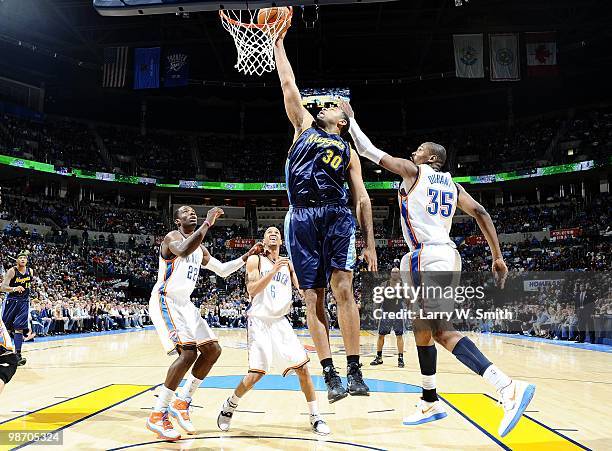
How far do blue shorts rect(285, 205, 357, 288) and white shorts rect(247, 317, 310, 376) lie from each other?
1451 mm

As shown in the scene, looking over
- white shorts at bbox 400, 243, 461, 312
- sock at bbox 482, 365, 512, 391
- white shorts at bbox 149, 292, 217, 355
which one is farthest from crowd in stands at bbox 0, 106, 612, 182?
sock at bbox 482, 365, 512, 391

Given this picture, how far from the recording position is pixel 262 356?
5.10 metres

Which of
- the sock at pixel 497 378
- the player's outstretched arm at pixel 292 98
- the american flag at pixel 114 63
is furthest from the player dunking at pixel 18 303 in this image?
the american flag at pixel 114 63

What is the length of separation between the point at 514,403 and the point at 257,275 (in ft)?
8.31

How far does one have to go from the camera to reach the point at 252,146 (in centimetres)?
3678

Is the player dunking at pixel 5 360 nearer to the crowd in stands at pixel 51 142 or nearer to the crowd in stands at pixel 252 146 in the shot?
the crowd in stands at pixel 51 142

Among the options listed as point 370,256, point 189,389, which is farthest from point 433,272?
point 189,389

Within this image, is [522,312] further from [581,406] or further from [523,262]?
[581,406]

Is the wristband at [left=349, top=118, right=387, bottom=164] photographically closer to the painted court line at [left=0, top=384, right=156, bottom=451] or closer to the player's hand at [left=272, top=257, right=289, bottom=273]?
the player's hand at [left=272, top=257, right=289, bottom=273]

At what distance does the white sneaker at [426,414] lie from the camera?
445cm

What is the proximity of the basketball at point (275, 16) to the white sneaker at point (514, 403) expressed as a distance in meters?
3.34

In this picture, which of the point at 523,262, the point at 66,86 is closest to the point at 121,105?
the point at 66,86

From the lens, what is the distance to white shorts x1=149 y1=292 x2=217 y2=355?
16.6ft

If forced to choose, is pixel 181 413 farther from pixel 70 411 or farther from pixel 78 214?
pixel 78 214
